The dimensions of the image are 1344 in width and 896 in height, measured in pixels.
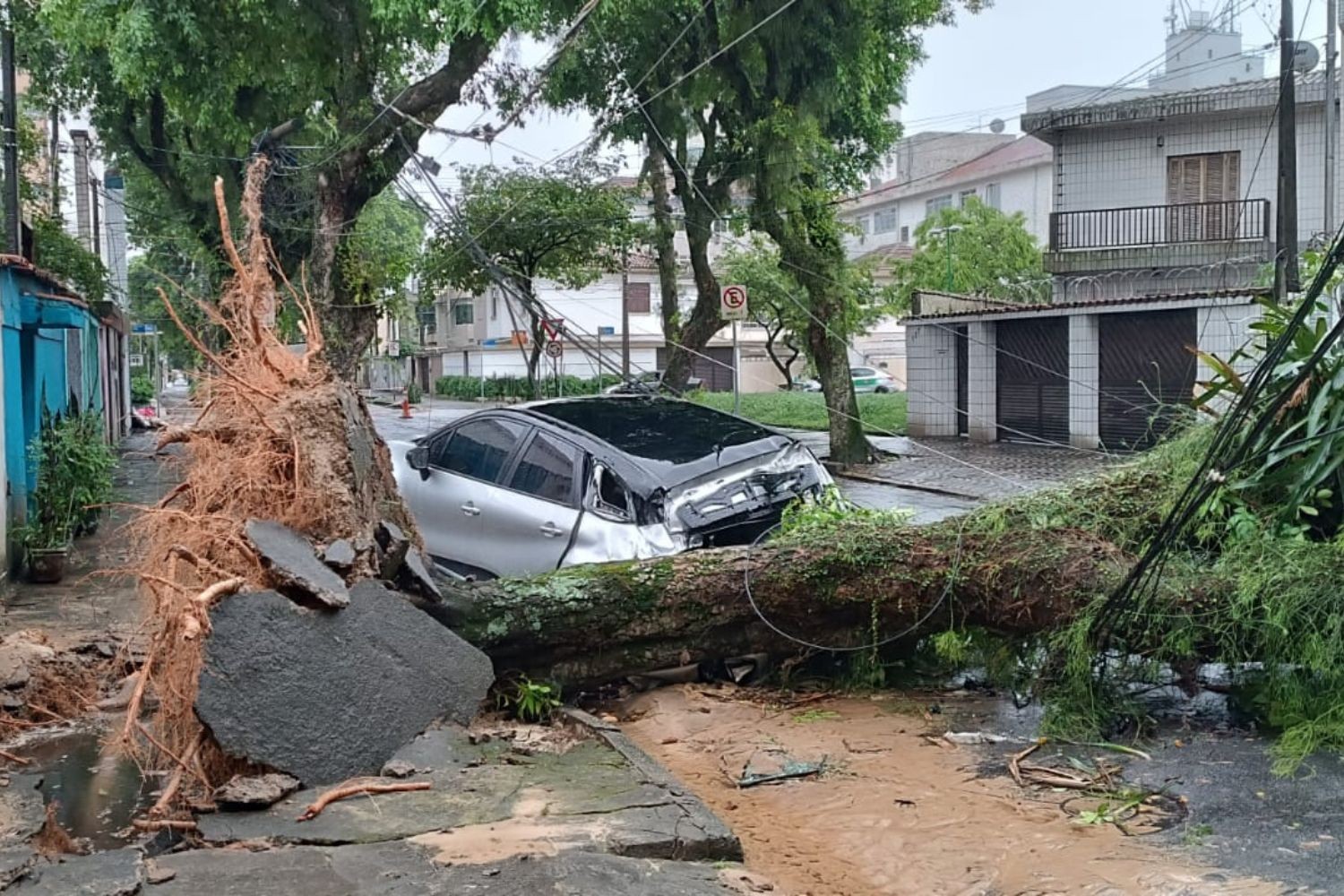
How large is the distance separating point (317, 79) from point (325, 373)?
1097 cm

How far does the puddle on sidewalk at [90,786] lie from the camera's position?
4.98 metres

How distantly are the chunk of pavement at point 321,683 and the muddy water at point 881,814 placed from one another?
134 centimetres

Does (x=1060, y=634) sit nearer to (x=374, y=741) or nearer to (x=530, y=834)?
(x=530, y=834)

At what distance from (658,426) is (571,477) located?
3.04 ft

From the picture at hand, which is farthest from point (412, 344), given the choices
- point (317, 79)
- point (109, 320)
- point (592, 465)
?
point (592, 465)

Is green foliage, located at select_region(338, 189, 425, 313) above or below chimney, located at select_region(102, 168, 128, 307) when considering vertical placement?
below

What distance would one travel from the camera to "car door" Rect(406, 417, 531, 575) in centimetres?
830

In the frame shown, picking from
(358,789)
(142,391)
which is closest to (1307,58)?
(358,789)

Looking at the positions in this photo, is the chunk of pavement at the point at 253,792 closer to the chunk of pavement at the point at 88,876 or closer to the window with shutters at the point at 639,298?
the chunk of pavement at the point at 88,876

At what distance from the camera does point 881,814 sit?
5043 millimetres

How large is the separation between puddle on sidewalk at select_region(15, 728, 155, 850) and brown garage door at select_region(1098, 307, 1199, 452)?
57.2 feet

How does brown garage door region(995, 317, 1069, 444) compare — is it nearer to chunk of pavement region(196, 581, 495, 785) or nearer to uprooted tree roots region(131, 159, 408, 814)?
uprooted tree roots region(131, 159, 408, 814)

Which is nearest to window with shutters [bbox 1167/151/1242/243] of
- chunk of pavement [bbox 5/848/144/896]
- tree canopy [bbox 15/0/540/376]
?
tree canopy [bbox 15/0/540/376]

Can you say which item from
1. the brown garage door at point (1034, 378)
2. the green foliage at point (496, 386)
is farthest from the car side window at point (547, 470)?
the green foliage at point (496, 386)
